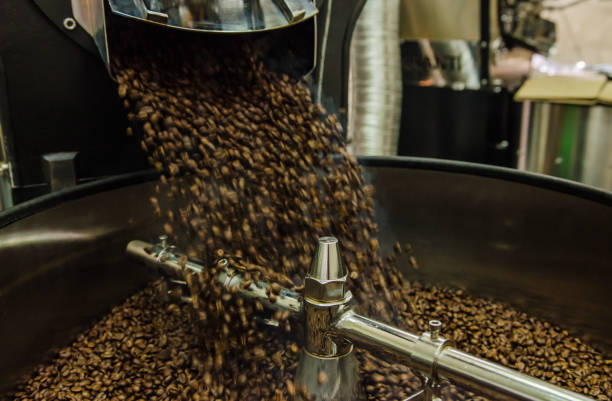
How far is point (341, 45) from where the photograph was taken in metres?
1.36

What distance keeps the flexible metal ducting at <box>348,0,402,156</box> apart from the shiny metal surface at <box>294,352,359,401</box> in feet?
3.56

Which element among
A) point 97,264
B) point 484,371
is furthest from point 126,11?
point 484,371

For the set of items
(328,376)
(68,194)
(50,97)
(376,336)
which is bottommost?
(328,376)

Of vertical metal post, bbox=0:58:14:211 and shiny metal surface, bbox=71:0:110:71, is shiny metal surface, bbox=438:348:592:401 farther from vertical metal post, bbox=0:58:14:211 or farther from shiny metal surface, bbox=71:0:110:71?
vertical metal post, bbox=0:58:14:211

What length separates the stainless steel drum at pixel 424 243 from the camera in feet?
3.03

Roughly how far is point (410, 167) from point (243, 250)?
52 centimetres

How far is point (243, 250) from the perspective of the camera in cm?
Answer: 97

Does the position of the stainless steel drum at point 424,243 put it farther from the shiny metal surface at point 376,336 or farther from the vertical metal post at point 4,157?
the shiny metal surface at point 376,336

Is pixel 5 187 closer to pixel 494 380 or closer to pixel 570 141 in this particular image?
pixel 494 380

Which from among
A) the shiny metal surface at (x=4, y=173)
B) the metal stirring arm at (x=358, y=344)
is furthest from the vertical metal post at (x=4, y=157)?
the metal stirring arm at (x=358, y=344)

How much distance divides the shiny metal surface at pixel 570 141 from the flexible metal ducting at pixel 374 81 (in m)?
0.54

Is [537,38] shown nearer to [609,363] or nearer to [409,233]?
[409,233]

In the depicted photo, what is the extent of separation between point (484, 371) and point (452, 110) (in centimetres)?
171

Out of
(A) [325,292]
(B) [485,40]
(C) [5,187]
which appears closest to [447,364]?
(A) [325,292]
